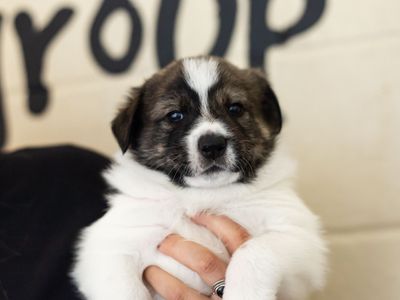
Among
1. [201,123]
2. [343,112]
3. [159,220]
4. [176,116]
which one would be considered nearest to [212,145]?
[201,123]

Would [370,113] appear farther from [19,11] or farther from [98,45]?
[19,11]

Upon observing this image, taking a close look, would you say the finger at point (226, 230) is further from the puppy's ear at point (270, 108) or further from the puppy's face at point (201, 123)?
the puppy's ear at point (270, 108)

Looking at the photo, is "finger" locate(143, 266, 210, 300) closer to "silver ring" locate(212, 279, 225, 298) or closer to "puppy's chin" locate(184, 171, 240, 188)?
"silver ring" locate(212, 279, 225, 298)

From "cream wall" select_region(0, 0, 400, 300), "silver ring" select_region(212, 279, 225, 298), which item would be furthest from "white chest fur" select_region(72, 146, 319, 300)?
"cream wall" select_region(0, 0, 400, 300)

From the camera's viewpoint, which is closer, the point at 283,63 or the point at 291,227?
the point at 291,227

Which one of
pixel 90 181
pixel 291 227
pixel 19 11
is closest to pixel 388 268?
pixel 291 227

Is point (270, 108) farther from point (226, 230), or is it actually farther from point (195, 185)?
point (226, 230)
